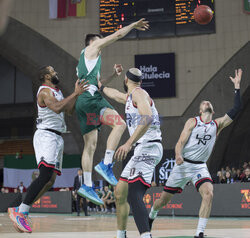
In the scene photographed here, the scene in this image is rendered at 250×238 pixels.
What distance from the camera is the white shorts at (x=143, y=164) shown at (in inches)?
222

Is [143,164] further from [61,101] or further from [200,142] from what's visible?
[200,142]

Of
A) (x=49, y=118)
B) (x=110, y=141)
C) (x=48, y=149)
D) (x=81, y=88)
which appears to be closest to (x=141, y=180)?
(x=110, y=141)

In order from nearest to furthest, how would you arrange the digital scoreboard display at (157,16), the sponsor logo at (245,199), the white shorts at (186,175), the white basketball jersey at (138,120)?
1. the white basketball jersey at (138,120)
2. the white shorts at (186,175)
3. the sponsor logo at (245,199)
4. the digital scoreboard display at (157,16)

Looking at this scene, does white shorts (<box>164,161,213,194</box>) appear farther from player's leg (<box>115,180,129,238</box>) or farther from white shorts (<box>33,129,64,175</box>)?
white shorts (<box>33,129,64,175</box>)

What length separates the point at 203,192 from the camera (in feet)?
24.4

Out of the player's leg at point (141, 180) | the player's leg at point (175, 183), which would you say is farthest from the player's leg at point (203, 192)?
the player's leg at point (141, 180)

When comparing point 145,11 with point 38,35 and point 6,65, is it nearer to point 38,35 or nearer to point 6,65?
point 38,35

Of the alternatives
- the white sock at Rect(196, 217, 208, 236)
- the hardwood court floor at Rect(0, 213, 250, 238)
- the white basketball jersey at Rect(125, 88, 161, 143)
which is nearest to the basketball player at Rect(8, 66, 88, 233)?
the white basketball jersey at Rect(125, 88, 161, 143)

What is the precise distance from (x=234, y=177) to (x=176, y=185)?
9.79 metres

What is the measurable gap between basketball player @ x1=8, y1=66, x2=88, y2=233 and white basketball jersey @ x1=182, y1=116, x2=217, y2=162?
2.54 m

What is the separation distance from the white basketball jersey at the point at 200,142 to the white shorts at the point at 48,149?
8.58ft

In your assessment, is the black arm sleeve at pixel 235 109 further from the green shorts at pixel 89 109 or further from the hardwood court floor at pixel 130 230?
the green shorts at pixel 89 109

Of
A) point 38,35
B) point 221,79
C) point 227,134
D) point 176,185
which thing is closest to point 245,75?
point 221,79

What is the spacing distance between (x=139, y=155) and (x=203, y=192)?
2163mm
